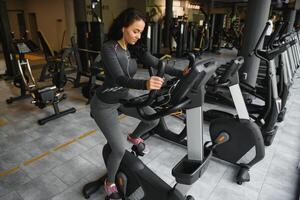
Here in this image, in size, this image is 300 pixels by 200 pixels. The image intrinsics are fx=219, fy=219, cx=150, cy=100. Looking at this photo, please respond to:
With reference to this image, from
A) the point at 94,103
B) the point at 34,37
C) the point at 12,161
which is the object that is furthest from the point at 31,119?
the point at 34,37

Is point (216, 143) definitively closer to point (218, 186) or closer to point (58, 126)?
point (218, 186)

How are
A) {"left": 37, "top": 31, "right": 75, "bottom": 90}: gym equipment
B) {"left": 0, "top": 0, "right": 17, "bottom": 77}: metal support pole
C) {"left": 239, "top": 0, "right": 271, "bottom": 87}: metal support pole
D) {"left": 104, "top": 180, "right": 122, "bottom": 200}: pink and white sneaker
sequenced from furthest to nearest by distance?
{"left": 0, "top": 0, "right": 17, "bottom": 77}: metal support pole → {"left": 37, "top": 31, "right": 75, "bottom": 90}: gym equipment → {"left": 239, "top": 0, "right": 271, "bottom": 87}: metal support pole → {"left": 104, "top": 180, "right": 122, "bottom": 200}: pink and white sneaker

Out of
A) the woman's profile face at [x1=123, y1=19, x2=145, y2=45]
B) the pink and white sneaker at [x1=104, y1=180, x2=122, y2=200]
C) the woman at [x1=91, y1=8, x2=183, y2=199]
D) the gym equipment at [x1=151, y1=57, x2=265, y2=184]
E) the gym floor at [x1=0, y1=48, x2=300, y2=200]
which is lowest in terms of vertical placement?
the gym floor at [x1=0, y1=48, x2=300, y2=200]

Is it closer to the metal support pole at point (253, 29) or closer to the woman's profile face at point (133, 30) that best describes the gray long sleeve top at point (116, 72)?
the woman's profile face at point (133, 30)

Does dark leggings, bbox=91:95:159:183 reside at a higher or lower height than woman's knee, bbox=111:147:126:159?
higher

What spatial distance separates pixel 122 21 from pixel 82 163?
1.77 meters

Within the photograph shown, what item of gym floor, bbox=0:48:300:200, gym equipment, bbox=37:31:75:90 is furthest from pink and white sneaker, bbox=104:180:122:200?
gym equipment, bbox=37:31:75:90

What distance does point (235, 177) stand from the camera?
7.84ft

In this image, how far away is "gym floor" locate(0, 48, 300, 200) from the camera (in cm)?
217

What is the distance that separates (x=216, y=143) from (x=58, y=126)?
2.42m

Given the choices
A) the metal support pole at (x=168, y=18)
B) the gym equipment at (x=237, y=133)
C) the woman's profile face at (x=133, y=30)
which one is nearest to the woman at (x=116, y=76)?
the woman's profile face at (x=133, y=30)

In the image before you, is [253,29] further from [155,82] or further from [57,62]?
[57,62]

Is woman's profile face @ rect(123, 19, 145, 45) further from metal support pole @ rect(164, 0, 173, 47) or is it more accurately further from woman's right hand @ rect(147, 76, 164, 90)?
metal support pole @ rect(164, 0, 173, 47)

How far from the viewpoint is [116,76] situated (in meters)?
1.46
